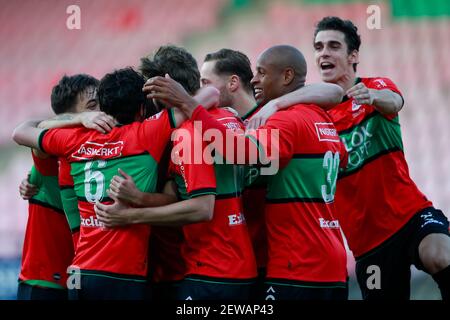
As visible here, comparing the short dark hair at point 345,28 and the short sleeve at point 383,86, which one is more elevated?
the short dark hair at point 345,28

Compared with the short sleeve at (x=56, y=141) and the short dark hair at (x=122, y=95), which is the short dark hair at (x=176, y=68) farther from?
the short sleeve at (x=56, y=141)

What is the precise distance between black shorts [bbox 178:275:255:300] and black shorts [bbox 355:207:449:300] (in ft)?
5.72

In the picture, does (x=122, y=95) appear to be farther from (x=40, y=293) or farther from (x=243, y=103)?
(x=40, y=293)

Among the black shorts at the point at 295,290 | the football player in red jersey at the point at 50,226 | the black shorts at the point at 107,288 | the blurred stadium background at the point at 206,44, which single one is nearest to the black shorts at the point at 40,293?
the football player in red jersey at the point at 50,226

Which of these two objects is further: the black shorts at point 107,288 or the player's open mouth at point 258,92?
the player's open mouth at point 258,92

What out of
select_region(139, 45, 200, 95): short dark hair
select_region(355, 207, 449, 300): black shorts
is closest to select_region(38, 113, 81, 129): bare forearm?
select_region(139, 45, 200, 95): short dark hair

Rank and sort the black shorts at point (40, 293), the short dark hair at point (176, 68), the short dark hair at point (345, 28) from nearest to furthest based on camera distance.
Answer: the short dark hair at point (176, 68) < the black shorts at point (40, 293) < the short dark hair at point (345, 28)

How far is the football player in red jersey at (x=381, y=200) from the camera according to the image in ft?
17.5

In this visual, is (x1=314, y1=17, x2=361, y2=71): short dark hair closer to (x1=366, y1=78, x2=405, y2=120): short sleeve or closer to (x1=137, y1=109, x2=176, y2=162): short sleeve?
(x1=366, y1=78, x2=405, y2=120): short sleeve

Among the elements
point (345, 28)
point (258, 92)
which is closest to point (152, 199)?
point (258, 92)

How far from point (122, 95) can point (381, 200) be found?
2.27 meters

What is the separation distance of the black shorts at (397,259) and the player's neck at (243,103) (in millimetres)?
1493

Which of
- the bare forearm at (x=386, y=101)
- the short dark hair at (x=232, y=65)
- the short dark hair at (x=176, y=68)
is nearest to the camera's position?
Result: the short dark hair at (x=176, y=68)

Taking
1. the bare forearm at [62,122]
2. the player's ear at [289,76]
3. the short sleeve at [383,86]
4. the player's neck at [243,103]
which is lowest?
the bare forearm at [62,122]
